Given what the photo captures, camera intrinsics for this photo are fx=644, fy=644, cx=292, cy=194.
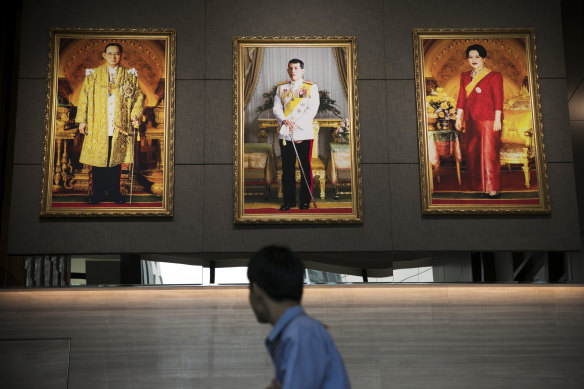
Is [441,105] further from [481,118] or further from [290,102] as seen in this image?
[290,102]

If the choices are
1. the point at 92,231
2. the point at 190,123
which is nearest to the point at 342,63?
the point at 190,123

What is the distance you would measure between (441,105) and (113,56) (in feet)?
7.58

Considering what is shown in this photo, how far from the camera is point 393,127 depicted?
447cm

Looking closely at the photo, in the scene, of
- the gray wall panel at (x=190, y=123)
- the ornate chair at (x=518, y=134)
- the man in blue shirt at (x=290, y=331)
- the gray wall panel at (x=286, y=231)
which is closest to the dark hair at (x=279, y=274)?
the man in blue shirt at (x=290, y=331)

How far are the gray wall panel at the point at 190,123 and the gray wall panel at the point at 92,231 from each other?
1.05 feet

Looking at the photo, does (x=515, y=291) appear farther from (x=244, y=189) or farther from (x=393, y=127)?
(x=244, y=189)

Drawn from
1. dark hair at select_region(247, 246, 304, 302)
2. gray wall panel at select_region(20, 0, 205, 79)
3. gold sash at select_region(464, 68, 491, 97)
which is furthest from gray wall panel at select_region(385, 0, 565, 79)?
dark hair at select_region(247, 246, 304, 302)

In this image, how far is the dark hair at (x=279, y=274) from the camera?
1962 mm

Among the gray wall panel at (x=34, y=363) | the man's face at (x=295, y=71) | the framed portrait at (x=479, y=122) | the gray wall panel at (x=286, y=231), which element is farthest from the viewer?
the man's face at (x=295, y=71)

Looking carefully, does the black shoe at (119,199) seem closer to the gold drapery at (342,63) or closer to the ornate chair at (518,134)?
the gold drapery at (342,63)

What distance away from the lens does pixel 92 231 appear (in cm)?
426

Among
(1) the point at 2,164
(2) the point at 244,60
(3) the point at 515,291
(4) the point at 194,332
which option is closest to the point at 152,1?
(2) the point at 244,60

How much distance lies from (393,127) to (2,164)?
2.69 meters

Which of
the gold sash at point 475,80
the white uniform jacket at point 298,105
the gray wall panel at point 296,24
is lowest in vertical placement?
the white uniform jacket at point 298,105
